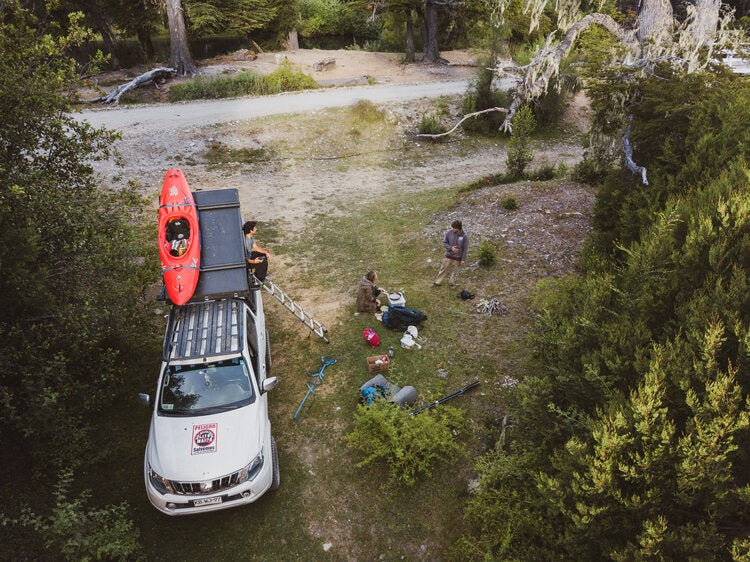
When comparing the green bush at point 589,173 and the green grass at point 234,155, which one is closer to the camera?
the green bush at point 589,173

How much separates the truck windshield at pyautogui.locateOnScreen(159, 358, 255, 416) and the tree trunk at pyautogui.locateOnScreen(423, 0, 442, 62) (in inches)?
1201

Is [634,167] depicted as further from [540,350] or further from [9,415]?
[9,415]

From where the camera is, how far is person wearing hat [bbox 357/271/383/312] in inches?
431

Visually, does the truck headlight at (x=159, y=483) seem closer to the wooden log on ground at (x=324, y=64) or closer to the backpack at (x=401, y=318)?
the backpack at (x=401, y=318)

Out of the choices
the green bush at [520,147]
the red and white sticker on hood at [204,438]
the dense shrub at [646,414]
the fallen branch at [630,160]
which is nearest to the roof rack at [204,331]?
the red and white sticker on hood at [204,438]

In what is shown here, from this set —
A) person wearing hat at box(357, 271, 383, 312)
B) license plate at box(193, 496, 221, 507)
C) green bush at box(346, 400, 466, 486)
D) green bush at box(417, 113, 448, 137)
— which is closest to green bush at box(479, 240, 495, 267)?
person wearing hat at box(357, 271, 383, 312)

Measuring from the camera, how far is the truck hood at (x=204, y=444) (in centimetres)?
623

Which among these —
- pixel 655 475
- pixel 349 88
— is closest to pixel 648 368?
pixel 655 475

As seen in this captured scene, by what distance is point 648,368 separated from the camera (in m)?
5.15

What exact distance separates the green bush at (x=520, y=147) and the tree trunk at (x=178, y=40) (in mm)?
20982

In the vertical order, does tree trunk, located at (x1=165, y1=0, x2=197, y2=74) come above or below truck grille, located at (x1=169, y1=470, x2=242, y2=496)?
above

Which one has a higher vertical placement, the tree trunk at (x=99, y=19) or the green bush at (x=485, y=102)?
the tree trunk at (x=99, y=19)

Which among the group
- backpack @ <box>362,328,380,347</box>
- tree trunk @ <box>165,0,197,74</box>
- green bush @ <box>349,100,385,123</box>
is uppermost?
tree trunk @ <box>165,0,197,74</box>

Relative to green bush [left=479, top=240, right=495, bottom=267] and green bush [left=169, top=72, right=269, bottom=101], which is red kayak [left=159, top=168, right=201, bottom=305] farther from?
green bush [left=169, top=72, right=269, bottom=101]
